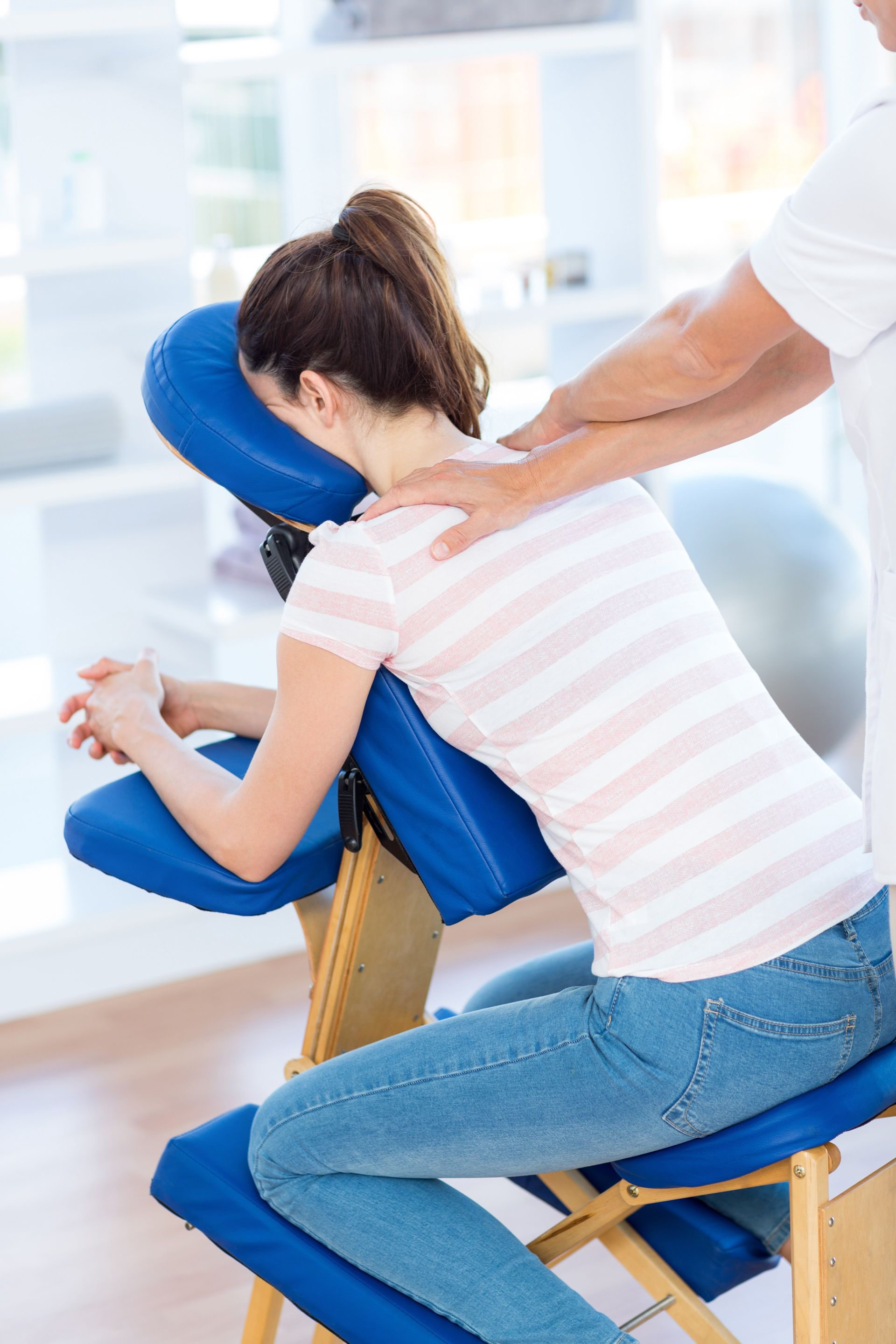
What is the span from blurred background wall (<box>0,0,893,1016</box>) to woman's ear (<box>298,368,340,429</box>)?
2.62ft

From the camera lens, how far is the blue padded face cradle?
131cm

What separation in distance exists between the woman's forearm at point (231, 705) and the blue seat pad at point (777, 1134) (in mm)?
581

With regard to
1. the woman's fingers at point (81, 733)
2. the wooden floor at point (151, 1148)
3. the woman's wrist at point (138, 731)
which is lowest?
the wooden floor at point (151, 1148)

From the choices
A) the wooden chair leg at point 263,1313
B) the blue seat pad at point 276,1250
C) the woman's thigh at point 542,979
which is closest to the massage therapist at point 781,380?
the woman's thigh at point 542,979

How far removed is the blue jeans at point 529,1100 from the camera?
3.80 feet

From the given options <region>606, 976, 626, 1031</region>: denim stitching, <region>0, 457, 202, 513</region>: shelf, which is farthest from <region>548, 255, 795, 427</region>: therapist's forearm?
<region>0, 457, 202, 513</region>: shelf

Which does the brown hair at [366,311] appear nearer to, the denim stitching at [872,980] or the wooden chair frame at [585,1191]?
the wooden chair frame at [585,1191]

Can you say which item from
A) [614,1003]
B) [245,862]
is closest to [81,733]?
[245,862]

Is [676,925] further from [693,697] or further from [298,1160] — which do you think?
[298,1160]

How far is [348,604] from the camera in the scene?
Result: 120 centimetres

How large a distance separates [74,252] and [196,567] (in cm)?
62

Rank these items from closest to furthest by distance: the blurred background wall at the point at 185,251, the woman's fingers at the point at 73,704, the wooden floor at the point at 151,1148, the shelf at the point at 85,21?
the woman's fingers at the point at 73,704 → the wooden floor at the point at 151,1148 → the shelf at the point at 85,21 → the blurred background wall at the point at 185,251

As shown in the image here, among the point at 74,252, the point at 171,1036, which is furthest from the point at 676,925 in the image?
the point at 74,252

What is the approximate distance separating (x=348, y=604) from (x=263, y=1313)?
715 millimetres
